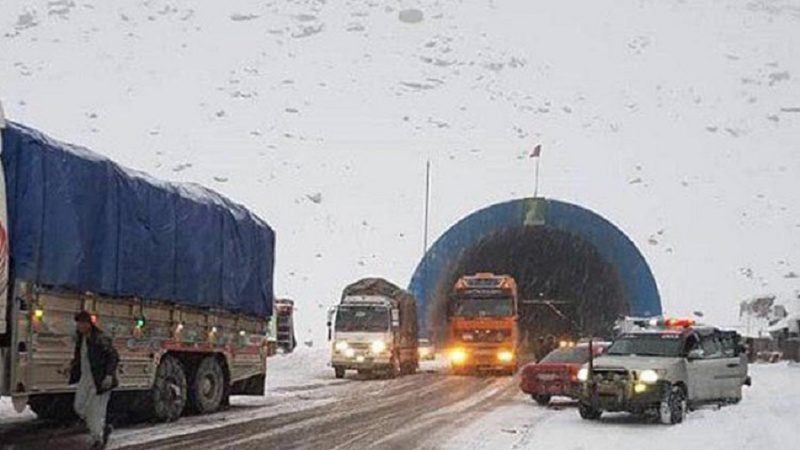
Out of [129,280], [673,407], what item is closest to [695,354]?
[673,407]

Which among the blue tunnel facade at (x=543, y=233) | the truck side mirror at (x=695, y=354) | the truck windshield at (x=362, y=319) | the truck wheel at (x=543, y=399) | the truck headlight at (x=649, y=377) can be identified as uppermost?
the blue tunnel facade at (x=543, y=233)

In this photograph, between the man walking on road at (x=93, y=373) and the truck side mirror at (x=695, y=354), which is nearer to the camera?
the man walking on road at (x=93, y=373)

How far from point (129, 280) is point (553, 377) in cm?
1058

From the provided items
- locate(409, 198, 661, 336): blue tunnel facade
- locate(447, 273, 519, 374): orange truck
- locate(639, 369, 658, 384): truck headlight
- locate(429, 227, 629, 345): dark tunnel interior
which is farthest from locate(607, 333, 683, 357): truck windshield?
locate(429, 227, 629, 345): dark tunnel interior

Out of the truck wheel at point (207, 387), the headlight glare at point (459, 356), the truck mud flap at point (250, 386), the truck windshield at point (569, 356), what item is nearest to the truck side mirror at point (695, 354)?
the truck windshield at point (569, 356)

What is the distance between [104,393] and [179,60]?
68.7m

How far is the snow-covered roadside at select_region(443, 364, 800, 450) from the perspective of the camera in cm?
1489

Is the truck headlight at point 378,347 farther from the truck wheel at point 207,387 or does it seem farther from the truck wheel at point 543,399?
the truck wheel at point 207,387

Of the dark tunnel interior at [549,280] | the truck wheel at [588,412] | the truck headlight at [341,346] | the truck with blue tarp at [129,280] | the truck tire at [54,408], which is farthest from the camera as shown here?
the dark tunnel interior at [549,280]

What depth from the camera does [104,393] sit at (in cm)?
1254

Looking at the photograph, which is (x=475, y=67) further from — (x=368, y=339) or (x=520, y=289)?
(x=368, y=339)

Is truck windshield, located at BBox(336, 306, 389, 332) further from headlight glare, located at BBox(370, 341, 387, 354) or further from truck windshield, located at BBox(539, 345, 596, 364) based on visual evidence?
truck windshield, located at BBox(539, 345, 596, 364)

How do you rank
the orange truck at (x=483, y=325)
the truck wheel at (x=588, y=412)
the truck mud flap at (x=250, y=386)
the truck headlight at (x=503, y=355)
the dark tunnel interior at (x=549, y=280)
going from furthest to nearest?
the dark tunnel interior at (x=549, y=280), the orange truck at (x=483, y=325), the truck headlight at (x=503, y=355), the truck mud flap at (x=250, y=386), the truck wheel at (x=588, y=412)

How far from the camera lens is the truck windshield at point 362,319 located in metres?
33.6
